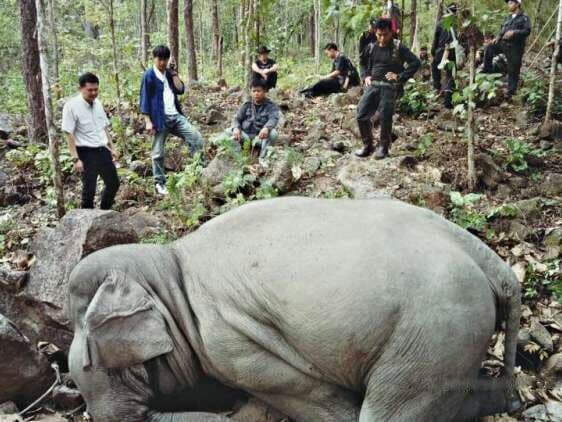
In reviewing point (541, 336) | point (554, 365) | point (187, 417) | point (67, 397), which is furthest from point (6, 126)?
point (554, 365)

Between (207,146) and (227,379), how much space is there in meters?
6.86

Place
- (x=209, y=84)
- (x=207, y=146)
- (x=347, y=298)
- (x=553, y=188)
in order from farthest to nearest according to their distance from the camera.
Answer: (x=209, y=84), (x=207, y=146), (x=553, y=188), (x=347, y=298)

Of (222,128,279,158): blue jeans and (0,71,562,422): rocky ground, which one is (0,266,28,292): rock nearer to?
(0,71,562,422): rocky ground

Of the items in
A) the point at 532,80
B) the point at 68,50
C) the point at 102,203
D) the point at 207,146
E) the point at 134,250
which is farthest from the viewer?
the point at 68,50

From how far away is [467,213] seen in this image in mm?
6004

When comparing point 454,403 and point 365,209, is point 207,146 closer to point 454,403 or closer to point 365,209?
point 365,209

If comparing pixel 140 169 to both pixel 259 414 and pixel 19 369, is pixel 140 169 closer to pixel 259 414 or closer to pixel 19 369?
pixel 19 369

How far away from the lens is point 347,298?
283 centimetres

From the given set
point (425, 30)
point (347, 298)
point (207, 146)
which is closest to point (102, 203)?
point (207, 146)

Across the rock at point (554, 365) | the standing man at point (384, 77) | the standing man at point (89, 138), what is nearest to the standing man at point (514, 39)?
the standing man at point (384, 77)

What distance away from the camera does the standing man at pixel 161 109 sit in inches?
312

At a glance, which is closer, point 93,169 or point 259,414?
point 259,414

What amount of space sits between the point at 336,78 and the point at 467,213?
7.67m

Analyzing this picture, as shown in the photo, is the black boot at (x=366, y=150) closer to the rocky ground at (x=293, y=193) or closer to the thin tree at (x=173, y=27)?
the rocky ground at (x=293, y=193)
